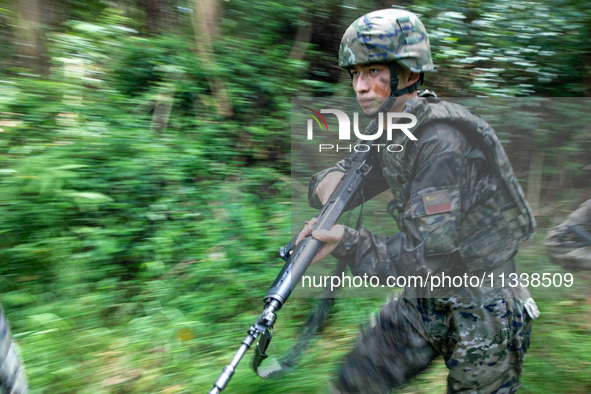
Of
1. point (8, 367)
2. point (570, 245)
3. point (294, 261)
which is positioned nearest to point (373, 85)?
point (294, 261)

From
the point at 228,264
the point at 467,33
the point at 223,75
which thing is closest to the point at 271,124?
the point at 223,75

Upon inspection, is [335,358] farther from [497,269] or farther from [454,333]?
[497,269]

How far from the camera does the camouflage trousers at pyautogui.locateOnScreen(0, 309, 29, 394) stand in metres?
1.41

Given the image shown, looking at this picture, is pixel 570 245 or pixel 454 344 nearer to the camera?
pixel 454 344

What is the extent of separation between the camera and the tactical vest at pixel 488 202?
1920 mm

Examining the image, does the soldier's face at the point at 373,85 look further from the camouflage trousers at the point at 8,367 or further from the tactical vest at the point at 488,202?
the camouflage trousers at the point at 8,367

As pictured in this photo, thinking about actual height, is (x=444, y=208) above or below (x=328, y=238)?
above

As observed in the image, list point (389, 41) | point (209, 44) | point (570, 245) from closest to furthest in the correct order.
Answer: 1. point (389, 41)
2. point (570, 245)
3. point (209, 44)

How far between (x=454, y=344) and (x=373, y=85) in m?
1.07

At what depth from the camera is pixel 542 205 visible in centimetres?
238

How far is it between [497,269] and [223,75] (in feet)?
9.91

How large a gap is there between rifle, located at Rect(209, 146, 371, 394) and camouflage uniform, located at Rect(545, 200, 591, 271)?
2.78 ft

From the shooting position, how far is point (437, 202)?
1819mm

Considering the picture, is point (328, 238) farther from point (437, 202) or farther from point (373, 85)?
point (373, 85)
